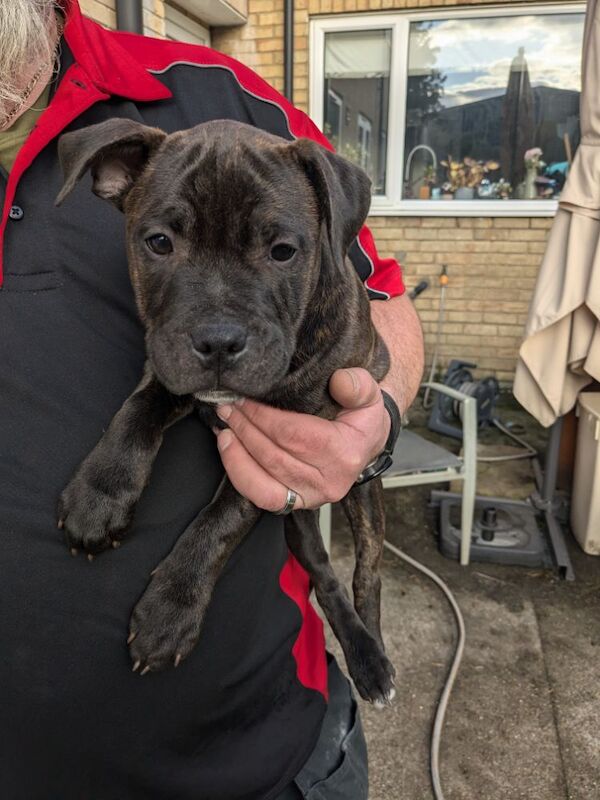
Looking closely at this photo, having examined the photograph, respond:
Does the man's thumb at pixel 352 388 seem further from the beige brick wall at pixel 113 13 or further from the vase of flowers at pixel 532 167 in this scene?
the vase of flowers at pixel 532 167

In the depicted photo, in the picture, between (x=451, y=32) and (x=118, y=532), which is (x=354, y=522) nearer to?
(x=118, y=532)

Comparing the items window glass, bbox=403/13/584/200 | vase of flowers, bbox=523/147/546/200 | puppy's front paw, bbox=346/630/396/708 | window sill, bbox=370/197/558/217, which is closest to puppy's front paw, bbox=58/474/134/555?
puppy's front paw, bbox=346/630/396/708

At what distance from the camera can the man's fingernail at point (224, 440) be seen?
160 cm

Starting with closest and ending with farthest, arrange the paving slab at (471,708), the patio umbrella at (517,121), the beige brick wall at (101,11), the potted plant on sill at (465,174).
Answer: the paving slab at (471,708)
the beige brick wall at (101,11)
the patio umbrella at (517,121)
the potted plant on sill at (465,174)

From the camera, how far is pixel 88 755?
1299 millimetres

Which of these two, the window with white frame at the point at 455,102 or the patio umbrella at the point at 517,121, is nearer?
the window with white frame at the point at 455,102

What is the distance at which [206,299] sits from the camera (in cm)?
151

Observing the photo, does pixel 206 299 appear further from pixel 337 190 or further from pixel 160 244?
pixel 337 190

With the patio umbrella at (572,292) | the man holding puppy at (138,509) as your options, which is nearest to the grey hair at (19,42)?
the man holding puppy at (138,509)

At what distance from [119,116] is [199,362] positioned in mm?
715

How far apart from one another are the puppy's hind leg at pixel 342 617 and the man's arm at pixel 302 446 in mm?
566

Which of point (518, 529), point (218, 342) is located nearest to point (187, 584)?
point (218, 342)

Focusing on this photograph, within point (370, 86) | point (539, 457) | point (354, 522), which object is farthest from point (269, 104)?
point (370, 86)

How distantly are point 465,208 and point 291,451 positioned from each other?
7.33 m
